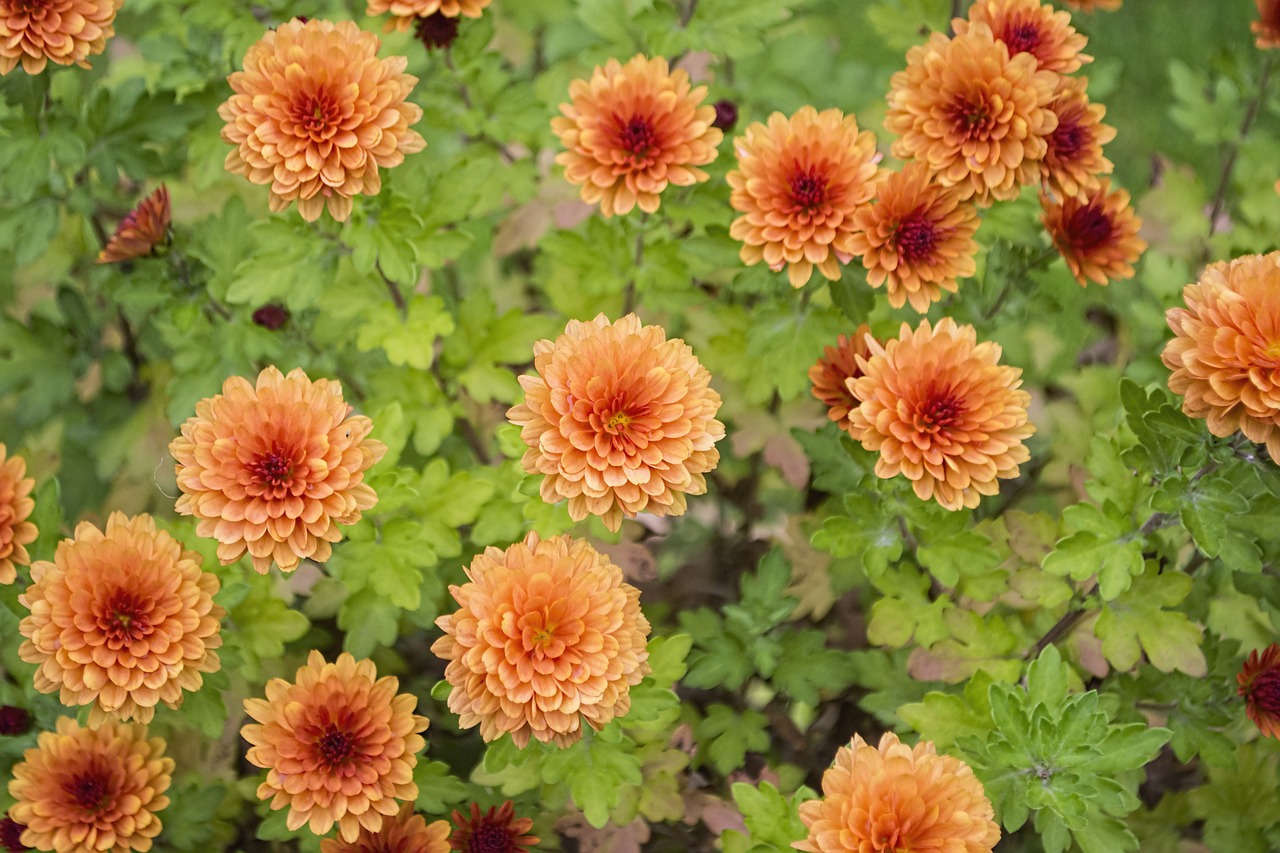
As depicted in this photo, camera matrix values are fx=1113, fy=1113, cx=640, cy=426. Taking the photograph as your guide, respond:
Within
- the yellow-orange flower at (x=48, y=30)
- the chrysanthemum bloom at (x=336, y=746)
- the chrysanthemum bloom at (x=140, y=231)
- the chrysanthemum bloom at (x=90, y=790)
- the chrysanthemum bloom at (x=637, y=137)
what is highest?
the yellow-orange flower at (x=48, y=30)

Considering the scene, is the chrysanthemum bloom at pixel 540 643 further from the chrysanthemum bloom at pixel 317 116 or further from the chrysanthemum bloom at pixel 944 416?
the chrysanthemum bloom at pixel 317 116

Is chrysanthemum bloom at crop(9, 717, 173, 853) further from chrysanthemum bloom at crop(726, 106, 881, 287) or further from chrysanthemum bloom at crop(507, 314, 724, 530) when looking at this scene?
chrysanthemum bloom at crop(726, 106, 881, 287)

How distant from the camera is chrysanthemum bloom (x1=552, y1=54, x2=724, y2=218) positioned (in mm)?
1995

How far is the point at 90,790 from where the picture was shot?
6.05ft

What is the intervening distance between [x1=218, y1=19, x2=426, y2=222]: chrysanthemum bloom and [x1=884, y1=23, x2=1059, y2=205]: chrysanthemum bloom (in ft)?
2.87

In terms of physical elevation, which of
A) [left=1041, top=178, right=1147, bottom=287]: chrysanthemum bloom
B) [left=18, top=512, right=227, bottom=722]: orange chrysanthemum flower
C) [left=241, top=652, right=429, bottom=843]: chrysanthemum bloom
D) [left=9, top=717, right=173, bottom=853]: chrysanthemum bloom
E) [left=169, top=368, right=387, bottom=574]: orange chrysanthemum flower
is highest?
[left=1041, top=178, right=1147, bottom=287]: chrysanthemum bloom

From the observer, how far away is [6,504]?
1.91 metres

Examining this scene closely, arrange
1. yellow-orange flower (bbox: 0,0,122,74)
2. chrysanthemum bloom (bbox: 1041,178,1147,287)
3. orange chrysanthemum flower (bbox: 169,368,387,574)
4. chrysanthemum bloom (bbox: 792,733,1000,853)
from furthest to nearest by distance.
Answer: chrysanthemum bloom (bbox: 1041,178,1147,287)
yellow-orange flower (bbox: 0,0,122,74)
orange chrysanthemum flower (bbox: 169,368,387,574)
chrysanthemum bloom (bbox: 792,733,1000,853)

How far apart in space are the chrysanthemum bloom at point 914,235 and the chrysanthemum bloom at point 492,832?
1091mm

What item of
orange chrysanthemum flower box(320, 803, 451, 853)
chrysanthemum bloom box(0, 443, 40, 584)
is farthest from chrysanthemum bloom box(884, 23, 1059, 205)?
chrysanthemum bloom box(0, 443, 40, 584)

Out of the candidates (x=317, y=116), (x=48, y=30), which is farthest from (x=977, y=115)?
(x=48, y=30)

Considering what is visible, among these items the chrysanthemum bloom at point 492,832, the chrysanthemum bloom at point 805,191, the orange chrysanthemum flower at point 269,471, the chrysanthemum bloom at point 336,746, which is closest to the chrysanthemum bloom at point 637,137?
the chrysanthemum bloom at point 805,191

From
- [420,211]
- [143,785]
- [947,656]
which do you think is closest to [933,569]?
[947,656]

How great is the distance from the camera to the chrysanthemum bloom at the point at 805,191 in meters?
1.93
